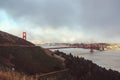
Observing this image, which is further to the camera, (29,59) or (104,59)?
(104,59)

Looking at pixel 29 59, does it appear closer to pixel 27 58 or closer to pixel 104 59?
pixel 27 58

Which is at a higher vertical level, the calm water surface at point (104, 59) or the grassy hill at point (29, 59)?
the grassy hill at point (29, 59)

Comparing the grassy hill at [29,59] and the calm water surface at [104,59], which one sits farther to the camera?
the calm water surface at [104,59]

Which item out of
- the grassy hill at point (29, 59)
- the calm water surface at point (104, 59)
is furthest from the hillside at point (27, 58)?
the calm water surface at point (104, 59)

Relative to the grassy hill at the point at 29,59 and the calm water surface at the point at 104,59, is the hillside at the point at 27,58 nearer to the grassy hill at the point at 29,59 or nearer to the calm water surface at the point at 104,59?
the grassy hill at the point at 29,59

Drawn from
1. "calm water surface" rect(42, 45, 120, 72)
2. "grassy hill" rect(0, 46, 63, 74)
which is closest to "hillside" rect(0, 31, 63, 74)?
"grassy hill" rect(0, 46, 63, 74)

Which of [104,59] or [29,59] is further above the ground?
[29,59]

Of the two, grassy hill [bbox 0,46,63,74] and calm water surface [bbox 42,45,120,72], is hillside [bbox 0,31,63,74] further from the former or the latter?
calm water surface [bbox 42,45,120,72]

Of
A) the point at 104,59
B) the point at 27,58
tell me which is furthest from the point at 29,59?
the point at 104,59

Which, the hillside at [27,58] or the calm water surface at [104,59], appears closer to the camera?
the hillside at [27,58]
